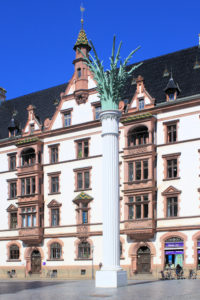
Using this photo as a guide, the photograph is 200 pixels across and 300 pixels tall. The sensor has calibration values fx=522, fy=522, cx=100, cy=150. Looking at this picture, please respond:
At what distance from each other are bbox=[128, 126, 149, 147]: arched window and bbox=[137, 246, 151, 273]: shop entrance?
11.7 metres

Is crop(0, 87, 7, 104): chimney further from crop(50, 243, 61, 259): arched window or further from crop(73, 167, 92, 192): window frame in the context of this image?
crop(50, 243, 61, 259): arched window

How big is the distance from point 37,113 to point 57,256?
67.3ft

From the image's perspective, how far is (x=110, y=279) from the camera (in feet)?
122

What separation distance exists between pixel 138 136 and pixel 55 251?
59.1 ft

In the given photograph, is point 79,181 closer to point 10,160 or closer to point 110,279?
point 10,160

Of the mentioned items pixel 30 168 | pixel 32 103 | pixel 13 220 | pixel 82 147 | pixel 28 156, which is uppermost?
pixel 32 103

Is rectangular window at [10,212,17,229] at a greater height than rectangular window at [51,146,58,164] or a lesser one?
lesser

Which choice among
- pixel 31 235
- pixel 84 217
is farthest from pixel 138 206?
pixel 31 235

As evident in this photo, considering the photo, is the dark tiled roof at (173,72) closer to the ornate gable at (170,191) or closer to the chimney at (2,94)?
the ornate gable at (170,191)

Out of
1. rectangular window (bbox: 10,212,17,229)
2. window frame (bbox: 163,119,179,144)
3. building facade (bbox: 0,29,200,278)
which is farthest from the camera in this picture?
rectangular window (bbox: 10,212,17,229)

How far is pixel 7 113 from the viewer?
260ft

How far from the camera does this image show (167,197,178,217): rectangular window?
55625 mm

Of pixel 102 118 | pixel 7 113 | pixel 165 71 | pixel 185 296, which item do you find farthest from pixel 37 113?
pixel 185 296

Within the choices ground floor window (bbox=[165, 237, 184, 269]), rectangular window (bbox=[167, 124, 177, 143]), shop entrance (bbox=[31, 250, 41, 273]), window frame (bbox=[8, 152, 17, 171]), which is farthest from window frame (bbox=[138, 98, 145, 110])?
shop entrance (bbox=[31, 250, 41, 273])
